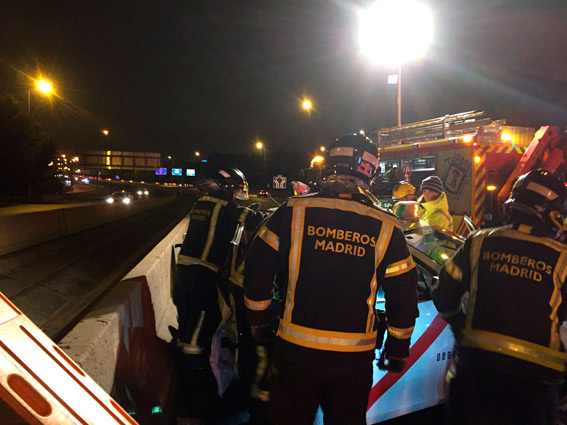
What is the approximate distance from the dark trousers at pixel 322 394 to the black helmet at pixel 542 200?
129 centimetres

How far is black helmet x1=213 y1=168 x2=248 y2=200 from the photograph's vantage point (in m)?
3.72

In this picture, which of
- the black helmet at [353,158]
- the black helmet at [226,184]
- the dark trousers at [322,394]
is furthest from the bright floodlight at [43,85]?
the dark trousers at [322,394]

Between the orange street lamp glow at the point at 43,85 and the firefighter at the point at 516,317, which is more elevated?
the orange street lamp glow at the point at 43,85

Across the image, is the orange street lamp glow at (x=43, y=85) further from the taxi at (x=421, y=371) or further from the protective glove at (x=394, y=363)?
the protective glove at (x=394, y=363)

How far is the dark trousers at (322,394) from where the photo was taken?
205 cm

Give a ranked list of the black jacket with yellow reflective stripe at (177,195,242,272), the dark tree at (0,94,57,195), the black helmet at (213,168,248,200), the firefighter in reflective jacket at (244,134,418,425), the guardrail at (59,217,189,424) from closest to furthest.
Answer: the firefighter in reflective jacket at (244,134,418,425) → the guardrail at (59,217,189,424) → the black jacket with yellow reflective stripe at (177,195,242,272) → the black helmet at (213,168,248,200) → the dark tree at (0,94,57,195)

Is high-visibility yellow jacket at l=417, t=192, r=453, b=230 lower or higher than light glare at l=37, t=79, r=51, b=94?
lower

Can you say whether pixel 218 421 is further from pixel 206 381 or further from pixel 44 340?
pixel 44 340

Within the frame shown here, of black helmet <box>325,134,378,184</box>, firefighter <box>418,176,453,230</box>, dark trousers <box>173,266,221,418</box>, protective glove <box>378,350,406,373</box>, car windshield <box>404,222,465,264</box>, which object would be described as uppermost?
black helmet <box>325,134,378,184</box>

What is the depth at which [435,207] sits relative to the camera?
566 centimetres

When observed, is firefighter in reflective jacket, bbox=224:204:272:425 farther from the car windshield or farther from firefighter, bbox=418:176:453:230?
firefighter, bbox=418:176:453:230

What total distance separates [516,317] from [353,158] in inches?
49.2

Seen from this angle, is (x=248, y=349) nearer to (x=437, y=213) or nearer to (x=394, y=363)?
(x=394, y=363)

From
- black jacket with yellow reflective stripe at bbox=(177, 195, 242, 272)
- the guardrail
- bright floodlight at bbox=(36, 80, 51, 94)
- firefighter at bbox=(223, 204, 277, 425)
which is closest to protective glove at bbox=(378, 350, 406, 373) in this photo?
firefighter at bbox=(223, 204, 277, 425)
